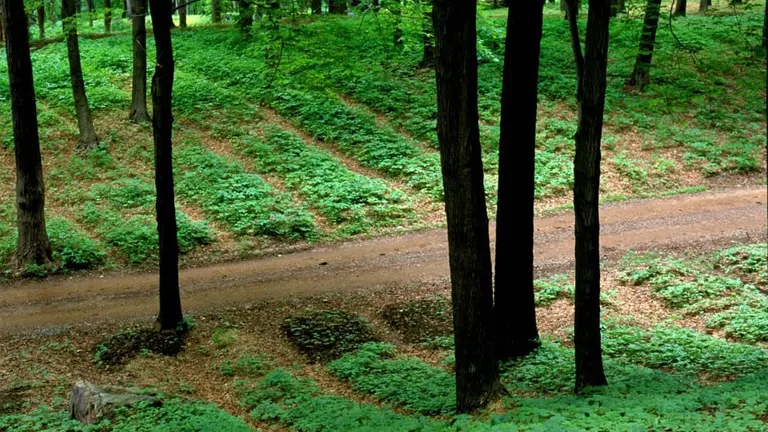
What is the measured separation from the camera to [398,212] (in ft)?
56.5

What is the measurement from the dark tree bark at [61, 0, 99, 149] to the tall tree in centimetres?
1415

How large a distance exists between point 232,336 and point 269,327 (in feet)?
2.32

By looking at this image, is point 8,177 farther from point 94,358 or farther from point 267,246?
point 94,358

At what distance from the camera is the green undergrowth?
36.0 feet

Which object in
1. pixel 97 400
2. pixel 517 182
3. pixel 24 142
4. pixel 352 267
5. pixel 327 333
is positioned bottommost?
pixel 327 333

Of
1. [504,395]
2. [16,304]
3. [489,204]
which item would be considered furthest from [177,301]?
[489,204]

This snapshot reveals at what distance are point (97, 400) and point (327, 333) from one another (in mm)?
4049

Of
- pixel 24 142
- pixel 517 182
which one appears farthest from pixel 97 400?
pixel 24 142

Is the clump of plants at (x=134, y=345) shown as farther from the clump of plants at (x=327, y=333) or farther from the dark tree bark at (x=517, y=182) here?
the dark tree bark at (x=517, y=182)

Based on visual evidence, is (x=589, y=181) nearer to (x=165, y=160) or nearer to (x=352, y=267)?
(x=165, y=160)

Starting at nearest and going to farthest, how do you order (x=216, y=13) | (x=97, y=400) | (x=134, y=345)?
(x=97, y=400) < (x=134, y=345) < (x=216, y=13)

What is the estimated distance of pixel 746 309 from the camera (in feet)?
37.5

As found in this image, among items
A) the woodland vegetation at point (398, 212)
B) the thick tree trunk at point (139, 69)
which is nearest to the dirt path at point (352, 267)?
the woodland vegetation at point (398, 212)

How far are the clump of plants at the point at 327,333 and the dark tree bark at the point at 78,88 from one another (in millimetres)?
10162
